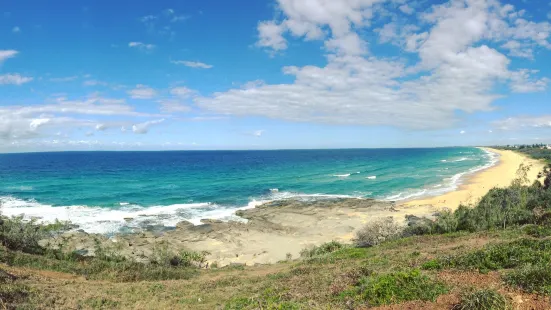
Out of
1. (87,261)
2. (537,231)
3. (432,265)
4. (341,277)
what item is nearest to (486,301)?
(432,265)

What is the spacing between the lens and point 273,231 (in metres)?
41.3

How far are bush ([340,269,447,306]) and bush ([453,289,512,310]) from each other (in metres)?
1.49

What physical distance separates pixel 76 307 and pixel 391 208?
146ft

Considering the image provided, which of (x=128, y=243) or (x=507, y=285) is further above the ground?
(x=507, y=285)

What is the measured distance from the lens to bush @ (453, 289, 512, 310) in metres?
8.91

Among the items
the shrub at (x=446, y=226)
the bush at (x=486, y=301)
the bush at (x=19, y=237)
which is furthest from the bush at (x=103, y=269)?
the shrub at (x=446, y=226)

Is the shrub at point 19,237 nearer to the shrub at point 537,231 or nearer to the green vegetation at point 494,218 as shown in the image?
the green vegetation at point 494,218

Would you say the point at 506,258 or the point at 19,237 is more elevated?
the point at 506,258

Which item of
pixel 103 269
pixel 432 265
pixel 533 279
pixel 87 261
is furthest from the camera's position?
pixel 87 261

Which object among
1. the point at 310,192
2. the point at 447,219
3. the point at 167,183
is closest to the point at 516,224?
the point at 447,219

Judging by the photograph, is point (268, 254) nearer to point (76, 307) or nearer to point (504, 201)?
point (76, 307)

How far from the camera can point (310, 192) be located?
6756 centimetres

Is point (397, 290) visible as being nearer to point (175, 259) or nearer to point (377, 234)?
point (377, 234)

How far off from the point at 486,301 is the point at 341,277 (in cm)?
666
